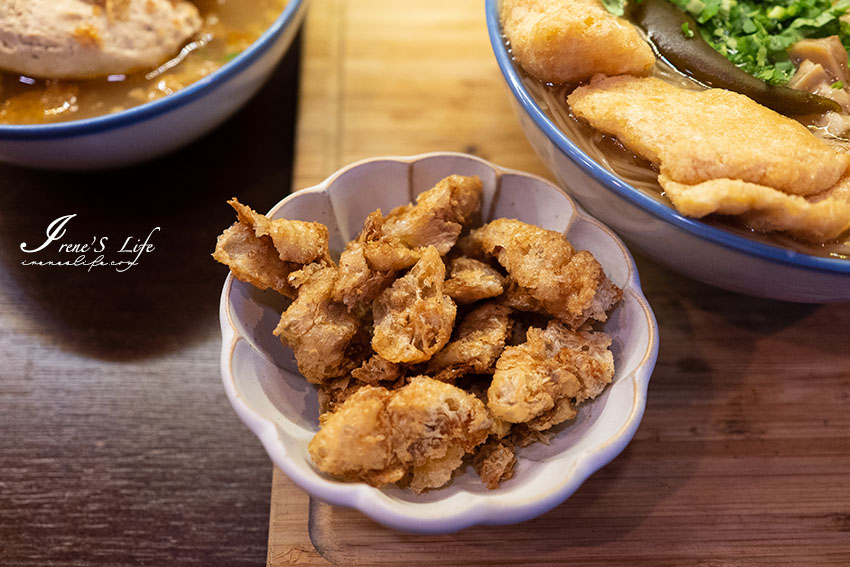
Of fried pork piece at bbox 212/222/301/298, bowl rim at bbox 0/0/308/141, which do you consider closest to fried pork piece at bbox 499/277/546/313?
fried pork piece at bbox 212/222/301/298

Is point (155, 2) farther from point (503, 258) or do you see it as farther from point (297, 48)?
point (503, 258)

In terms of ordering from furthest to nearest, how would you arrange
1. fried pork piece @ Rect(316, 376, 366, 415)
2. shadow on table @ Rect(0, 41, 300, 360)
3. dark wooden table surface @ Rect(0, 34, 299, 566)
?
shadow on table @ Rect(0, 41, 300, 360) → dark wooden table surface @ Rect(0, 34, 299, 566) → fried pork piece @ Rect(316, 376, 366, 415)

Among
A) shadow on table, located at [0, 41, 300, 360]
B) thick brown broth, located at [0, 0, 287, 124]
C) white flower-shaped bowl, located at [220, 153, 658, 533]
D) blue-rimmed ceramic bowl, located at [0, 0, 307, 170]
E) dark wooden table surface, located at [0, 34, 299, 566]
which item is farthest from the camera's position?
thick brown broth, located at [0, 0, 287, 124]

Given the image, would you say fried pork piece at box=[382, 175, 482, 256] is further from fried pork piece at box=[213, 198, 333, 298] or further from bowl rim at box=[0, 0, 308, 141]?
bowl rim at box=[0, 0, 308, 141]

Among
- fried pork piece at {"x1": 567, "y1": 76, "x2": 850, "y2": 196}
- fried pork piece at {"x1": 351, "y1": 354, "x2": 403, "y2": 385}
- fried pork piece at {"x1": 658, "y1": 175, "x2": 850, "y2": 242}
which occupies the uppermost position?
fried pork piece at {"x1": 567, "y1": 76, "x2": 850, "y2": 196}

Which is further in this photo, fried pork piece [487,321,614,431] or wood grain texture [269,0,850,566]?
wood grain texture [269,0,850,566]

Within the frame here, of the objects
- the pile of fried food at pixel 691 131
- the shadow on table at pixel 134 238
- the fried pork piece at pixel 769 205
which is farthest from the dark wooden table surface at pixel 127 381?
the fried pork piece at pixel 769 205

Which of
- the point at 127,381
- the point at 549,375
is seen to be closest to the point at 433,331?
the point at 549,375

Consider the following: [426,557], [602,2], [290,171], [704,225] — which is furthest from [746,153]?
[290,171]

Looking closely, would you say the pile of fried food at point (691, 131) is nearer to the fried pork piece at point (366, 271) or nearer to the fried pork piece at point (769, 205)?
the fried pork piece at point (769, 205)
